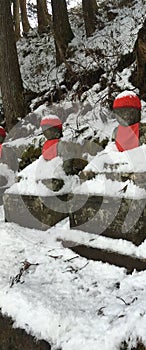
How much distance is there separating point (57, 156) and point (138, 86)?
164cm

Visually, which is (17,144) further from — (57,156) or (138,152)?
(138,152)

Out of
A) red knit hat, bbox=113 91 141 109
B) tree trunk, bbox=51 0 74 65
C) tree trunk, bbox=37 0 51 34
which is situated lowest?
red knit hat, bbox=113 91 141 109

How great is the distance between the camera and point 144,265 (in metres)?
2.02

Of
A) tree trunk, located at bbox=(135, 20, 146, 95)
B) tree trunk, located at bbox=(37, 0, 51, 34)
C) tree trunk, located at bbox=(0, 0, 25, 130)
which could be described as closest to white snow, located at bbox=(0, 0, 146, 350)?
tree trunk, located at bbox=(135, 20, 146, 95)

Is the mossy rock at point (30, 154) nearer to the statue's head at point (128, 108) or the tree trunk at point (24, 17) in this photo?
the statue's head at point (128, 108)

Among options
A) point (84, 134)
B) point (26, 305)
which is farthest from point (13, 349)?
point (84, 134)

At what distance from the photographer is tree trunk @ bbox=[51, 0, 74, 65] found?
809 cm

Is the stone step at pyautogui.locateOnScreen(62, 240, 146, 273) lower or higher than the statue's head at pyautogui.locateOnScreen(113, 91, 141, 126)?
lower

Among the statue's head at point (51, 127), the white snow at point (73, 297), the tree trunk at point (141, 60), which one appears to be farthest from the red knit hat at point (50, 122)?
the tree trunk at point (141, 60)

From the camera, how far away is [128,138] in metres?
2.52

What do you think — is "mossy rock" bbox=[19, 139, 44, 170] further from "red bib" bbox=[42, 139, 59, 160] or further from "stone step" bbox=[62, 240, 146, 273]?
"stone step" bbox=[62, 240, 146, 273]

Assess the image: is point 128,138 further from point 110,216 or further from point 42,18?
point 42,18

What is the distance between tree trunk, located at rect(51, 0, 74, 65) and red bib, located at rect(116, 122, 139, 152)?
5968mm

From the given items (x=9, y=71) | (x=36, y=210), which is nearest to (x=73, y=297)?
(x=36, y=210)
